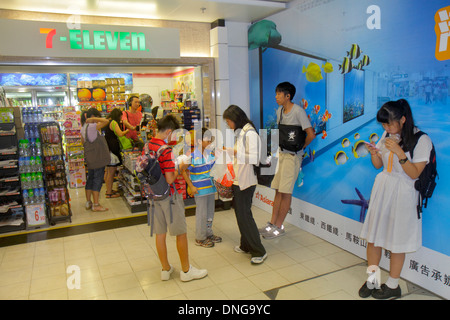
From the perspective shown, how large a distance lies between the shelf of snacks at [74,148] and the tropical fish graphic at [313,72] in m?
5.19

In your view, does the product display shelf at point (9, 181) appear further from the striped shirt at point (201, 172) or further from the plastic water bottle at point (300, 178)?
the plastic water bottle at point (300, 178)

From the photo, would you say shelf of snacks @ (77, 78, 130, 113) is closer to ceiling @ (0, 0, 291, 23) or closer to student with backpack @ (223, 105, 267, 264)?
ceiling @ (0, 0, 291, 23)

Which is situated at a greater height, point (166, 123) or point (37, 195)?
point (166, 123)

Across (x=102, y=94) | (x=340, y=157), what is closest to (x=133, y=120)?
(x=102, y=94)

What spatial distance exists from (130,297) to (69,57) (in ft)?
11.3

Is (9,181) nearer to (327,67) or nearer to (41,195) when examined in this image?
(41,195)

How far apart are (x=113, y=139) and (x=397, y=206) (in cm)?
510

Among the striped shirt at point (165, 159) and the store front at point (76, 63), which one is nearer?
the striped shirt at point (165, 159)

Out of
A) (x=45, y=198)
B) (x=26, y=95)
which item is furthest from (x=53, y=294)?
(x=26, y=95)

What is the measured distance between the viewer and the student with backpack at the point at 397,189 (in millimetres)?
2787

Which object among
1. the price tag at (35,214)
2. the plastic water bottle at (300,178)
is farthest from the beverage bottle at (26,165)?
the plastic water bottle at (300,178)

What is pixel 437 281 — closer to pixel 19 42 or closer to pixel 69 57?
pixel 69 57

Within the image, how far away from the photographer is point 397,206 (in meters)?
2.89

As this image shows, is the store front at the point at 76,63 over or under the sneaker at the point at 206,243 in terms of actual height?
over
